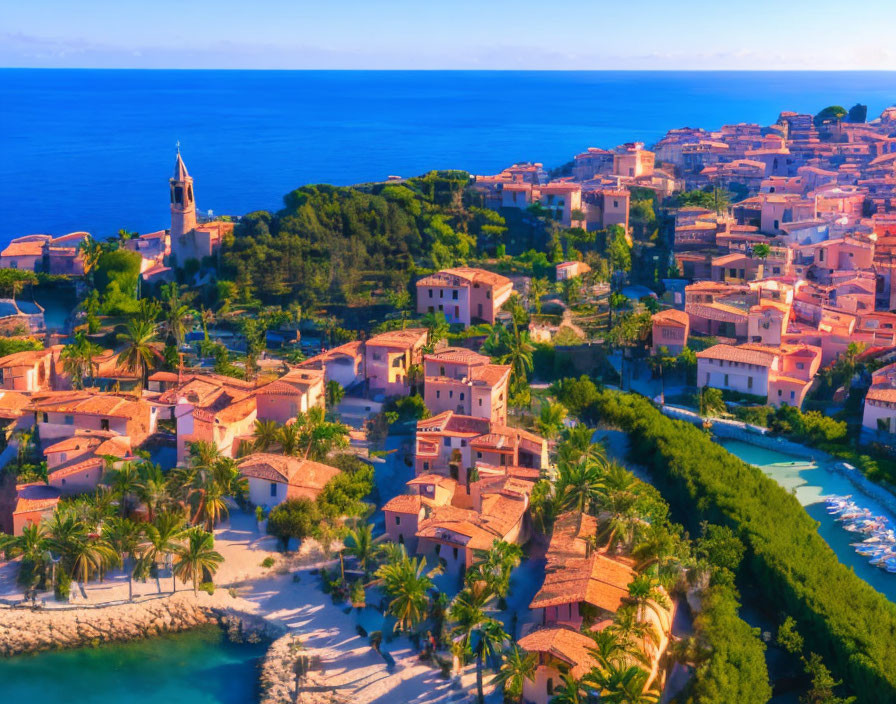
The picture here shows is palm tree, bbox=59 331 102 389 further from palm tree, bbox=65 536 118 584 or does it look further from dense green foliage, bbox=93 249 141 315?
palm tree, bbox=65 536 118 584

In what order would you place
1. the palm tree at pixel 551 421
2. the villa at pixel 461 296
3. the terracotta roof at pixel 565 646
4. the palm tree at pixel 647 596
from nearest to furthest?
the terracotta roof at pixel 565 646, the palm tree at pixel 647 596, the palm tree at pixel 551 421, the villa at pixel 461 296

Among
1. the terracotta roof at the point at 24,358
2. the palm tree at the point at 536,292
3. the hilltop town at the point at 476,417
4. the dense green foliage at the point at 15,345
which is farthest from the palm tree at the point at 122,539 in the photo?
the palm tree at the point at 536,292

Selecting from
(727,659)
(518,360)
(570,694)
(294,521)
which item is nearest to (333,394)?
(518,360)

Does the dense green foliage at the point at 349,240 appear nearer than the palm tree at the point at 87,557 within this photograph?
No

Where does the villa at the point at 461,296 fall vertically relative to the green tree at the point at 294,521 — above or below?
above

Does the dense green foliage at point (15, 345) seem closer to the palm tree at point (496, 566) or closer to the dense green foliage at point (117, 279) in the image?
the dense green foliage at point (117, 279)

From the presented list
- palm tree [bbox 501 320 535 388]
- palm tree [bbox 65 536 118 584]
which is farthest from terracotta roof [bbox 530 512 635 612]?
palm tree [bbox 65 536 118 584]

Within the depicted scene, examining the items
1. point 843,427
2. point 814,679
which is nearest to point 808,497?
point 843,427
